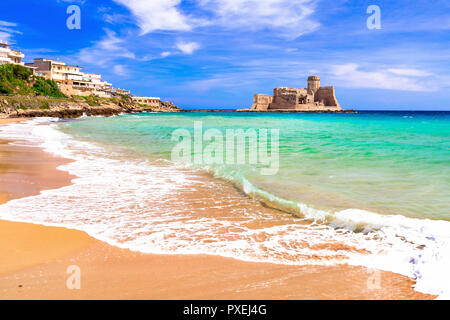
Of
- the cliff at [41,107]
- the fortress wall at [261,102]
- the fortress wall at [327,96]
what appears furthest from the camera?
the fortress wall at [261,102]

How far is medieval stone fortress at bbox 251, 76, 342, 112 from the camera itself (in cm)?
12434

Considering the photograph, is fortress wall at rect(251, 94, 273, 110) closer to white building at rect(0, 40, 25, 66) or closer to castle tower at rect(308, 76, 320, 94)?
castle tower at rect(308, 76, 320, 94)

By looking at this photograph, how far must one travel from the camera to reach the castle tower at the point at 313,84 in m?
127

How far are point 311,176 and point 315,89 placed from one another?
12740 centimetres

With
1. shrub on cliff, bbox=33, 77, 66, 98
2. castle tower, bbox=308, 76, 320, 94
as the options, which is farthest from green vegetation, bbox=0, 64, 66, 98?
castle tower, bbox=308, 76, 320, 94

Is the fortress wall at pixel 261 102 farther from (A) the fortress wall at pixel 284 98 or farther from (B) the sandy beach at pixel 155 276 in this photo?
(B) the sandy beach at pixel 155 276

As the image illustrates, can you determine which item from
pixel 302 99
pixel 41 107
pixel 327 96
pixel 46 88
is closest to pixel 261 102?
pixel 302 99

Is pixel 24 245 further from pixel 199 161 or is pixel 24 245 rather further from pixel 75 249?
pixel 199 161

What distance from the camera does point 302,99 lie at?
12581 cm

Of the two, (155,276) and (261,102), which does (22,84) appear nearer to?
(155,276)

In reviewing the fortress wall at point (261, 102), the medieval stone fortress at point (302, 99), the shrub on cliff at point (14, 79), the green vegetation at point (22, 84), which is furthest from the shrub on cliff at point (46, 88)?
the medieval stone fortress at point (302, 99)

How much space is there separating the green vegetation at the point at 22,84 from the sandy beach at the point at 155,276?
54054 mm

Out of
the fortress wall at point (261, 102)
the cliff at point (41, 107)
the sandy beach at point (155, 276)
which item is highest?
the fortress wall at point (261, 102)
